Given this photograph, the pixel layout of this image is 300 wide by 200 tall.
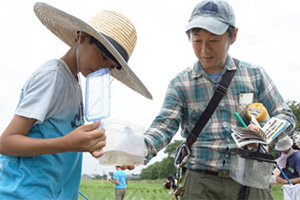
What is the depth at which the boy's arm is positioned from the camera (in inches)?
49.7

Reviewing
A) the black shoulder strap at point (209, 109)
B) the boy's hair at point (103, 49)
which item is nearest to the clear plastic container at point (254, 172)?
the black shoulder strap at point (209, 109)

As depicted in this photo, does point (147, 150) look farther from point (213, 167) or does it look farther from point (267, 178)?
point (267, 178)

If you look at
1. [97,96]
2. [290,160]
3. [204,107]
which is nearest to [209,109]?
[204,107]

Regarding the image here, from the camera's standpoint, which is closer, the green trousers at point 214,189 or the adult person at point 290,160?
the green trousers at point 214,189

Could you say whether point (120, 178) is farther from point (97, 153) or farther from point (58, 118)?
point (97, 153)

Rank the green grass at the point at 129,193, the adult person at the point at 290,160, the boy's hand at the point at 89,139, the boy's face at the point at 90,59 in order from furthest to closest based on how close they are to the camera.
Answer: the green grass at the point at 129,193, the adult person at the point at 290,160, the boy's face at the point at 90,59, the boy's hand at the point at 89,139

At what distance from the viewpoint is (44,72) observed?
1494 millimetres

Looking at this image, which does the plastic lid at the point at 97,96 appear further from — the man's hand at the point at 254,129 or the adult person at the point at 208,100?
the man's hand at the point at 254,129

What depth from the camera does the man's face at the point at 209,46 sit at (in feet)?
6.47

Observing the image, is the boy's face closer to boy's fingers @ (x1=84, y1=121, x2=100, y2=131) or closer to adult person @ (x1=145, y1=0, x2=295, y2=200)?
boy's fingers @ (x1=84, y1=121, x2=100, y2=131)

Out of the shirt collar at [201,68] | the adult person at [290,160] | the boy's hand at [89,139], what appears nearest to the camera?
the boy's hand at [89,139]

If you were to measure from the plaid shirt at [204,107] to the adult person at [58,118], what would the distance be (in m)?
0.40

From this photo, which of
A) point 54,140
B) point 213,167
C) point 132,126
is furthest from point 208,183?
point 54,140

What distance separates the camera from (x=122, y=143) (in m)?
1.45
